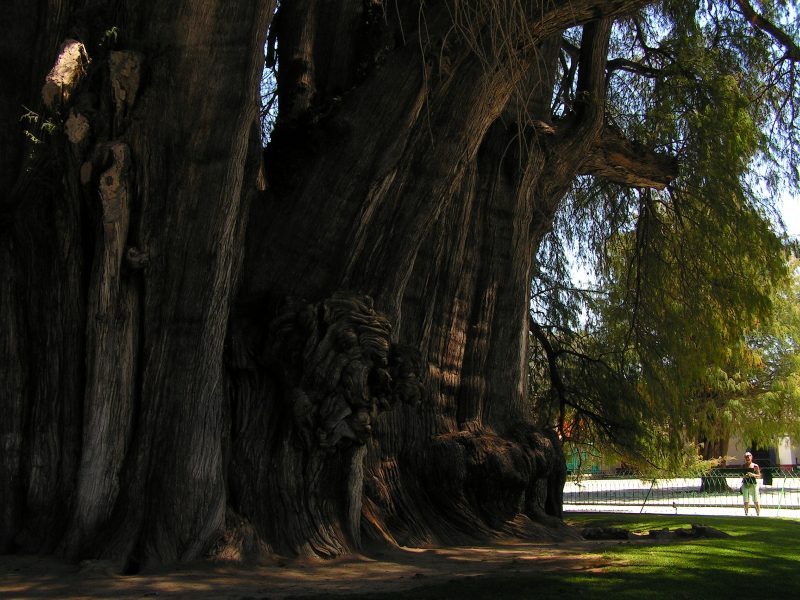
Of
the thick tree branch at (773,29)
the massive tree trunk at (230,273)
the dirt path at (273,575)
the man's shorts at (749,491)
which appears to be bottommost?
the dirt path at (273,575)

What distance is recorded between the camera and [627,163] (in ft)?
38.3

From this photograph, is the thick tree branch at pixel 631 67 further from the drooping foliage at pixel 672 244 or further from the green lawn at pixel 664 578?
the green lawn at pixel 664 578

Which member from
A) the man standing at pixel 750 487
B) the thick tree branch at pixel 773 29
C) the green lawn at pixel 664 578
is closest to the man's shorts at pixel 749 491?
the man standing at pixel 750 487

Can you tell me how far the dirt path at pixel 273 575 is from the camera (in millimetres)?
5152

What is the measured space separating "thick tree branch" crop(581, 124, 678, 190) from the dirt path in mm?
5884

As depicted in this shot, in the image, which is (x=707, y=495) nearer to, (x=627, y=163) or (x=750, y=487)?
(x=750, y=487)

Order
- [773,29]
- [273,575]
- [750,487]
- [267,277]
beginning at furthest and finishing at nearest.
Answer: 1. [750,487]
2. [773,29]
3. [267,277]
4. [273,575]

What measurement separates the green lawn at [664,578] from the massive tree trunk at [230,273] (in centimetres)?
151

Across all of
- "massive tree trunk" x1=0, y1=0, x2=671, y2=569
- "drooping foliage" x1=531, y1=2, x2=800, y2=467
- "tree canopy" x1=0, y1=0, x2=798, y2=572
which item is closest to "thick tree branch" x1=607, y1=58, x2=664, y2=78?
"drooping foliage" x1=531, y1=2, x2=800, y2=467

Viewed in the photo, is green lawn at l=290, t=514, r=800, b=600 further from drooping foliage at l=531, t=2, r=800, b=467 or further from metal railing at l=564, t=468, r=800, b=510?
metal railing at l=564, t=468, r=800, b=510

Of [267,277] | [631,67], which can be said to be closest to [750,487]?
[631,67]

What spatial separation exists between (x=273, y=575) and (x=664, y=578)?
2607 millimetres

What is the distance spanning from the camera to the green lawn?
17.4ft

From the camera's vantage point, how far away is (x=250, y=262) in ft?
23.4
